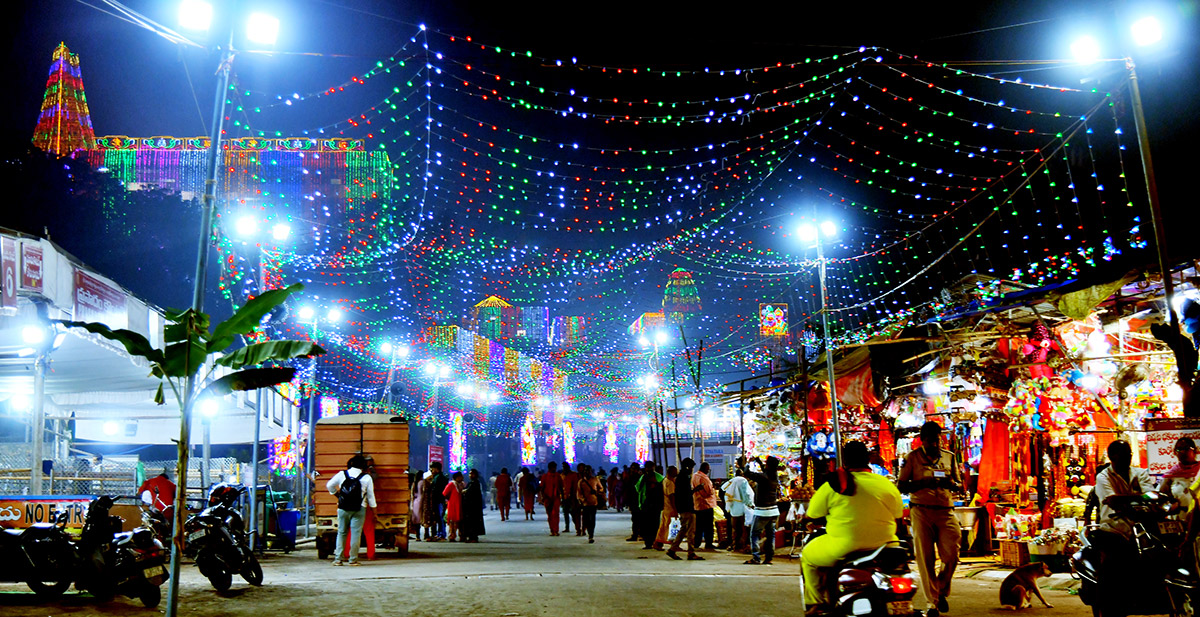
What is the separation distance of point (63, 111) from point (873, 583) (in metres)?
45.0

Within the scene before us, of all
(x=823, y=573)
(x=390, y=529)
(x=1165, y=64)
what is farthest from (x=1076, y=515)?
(x=390, y=529)

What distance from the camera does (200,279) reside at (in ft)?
24.0

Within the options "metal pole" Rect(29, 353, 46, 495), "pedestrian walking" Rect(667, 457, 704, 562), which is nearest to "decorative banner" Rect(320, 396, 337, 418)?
"metal pole" Rect(29, 353, 46, 495)

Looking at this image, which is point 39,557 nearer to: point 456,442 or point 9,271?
point 9,271

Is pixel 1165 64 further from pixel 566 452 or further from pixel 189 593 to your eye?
pixel 566 452

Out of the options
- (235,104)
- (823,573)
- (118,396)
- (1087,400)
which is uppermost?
(235,104)

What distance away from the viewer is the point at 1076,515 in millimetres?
11617

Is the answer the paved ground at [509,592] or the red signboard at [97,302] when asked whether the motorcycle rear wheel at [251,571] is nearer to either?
the paved ground at [509,592]

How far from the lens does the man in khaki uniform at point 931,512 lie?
24.5 ft

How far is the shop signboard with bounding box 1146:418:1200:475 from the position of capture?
7.35 metres

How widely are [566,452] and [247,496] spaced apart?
50.6 m

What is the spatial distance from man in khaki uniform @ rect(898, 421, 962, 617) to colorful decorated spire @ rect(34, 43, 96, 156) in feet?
125

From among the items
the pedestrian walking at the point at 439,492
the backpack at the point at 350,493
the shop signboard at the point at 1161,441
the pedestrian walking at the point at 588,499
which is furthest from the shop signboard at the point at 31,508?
the shop signboard at the point at 1161,441

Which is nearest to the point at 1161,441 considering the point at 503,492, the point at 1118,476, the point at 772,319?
the point at 1118,476
